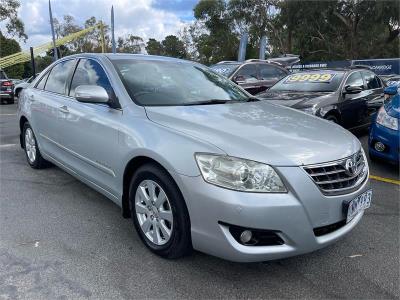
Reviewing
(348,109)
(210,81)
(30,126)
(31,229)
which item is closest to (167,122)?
(210,81)

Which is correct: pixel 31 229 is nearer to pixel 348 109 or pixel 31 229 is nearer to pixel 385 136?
pixel 385 136

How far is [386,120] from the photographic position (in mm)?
5230

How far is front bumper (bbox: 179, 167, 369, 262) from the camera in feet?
8.09

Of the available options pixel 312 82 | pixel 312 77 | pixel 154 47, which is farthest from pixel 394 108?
pixel 154 47

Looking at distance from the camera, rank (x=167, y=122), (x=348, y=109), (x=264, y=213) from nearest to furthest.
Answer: (x=264, y=213) → (x=167, y=122) → (x=348, y=109)

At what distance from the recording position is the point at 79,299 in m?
2.56

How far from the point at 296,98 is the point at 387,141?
2.04 meters

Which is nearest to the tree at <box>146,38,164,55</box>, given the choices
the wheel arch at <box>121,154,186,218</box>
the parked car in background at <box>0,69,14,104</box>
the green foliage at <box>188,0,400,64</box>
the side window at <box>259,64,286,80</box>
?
the green foliage at <box>188,0,400,64</box>

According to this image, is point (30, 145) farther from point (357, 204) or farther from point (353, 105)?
point (353, 105)

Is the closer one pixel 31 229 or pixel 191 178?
pixel 191 178

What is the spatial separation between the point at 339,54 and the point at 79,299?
40826mm

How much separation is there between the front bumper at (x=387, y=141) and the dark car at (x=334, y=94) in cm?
118

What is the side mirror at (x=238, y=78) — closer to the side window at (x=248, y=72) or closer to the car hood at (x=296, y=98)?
the side window at (x=248, y=72)

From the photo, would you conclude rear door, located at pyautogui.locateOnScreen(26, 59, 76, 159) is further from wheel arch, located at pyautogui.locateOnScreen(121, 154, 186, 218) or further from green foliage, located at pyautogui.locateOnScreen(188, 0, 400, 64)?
green foliage, located at pyautogui.locateOnScreen(188, 0, 400, 64)
